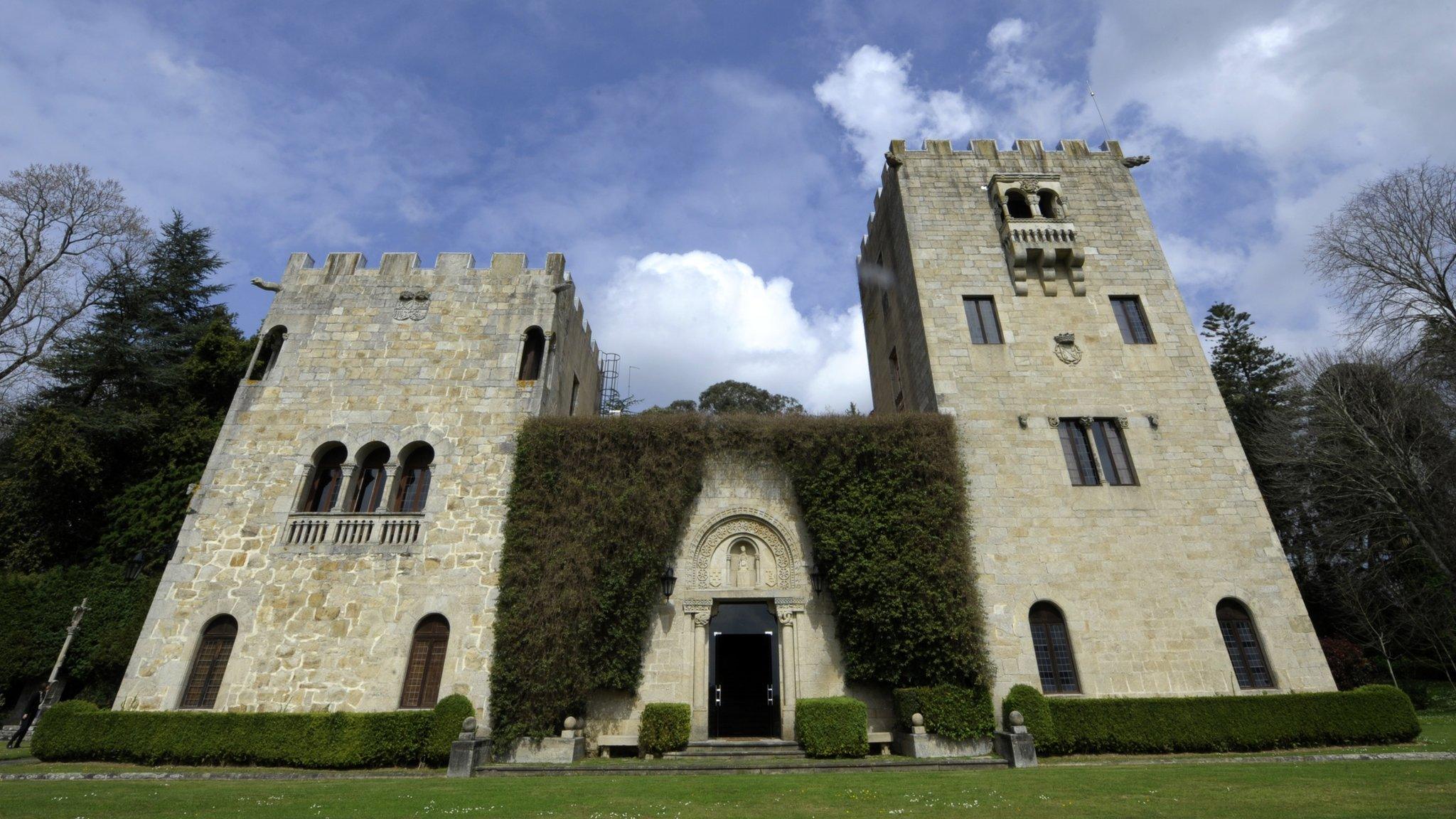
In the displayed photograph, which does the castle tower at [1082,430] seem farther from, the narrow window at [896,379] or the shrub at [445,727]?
the shrub at [445,727]

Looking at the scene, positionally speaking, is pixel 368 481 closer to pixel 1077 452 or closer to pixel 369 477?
pixel 369 477

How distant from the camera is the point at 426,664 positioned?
13812mm

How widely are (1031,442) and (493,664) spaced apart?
1376cm

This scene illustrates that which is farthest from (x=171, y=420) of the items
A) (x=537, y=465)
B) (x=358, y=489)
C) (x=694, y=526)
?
(x=694, y=526)

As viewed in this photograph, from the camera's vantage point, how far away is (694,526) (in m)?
15.5

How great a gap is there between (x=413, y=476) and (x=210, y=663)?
18.4ft

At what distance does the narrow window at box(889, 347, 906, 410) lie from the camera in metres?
20.1

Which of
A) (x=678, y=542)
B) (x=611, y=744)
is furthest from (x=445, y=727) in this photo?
(x=678, y=542)

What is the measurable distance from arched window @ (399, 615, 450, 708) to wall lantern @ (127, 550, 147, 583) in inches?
535

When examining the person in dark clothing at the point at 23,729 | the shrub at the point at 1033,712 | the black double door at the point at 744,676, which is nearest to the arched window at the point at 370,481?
the black double door at the point at 744,676

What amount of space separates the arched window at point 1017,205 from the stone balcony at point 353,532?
741 inches

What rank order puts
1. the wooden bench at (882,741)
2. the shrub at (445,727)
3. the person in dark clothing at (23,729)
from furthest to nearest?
the person in dark clothing at (23,729)
the wooden bench at (882,741)
the shrub at (445,727)

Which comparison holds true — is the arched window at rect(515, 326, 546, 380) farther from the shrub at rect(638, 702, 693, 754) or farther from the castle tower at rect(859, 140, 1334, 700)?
the castle tower at rect(859, 140, 1334, 700)

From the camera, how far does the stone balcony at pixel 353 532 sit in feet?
47.9
